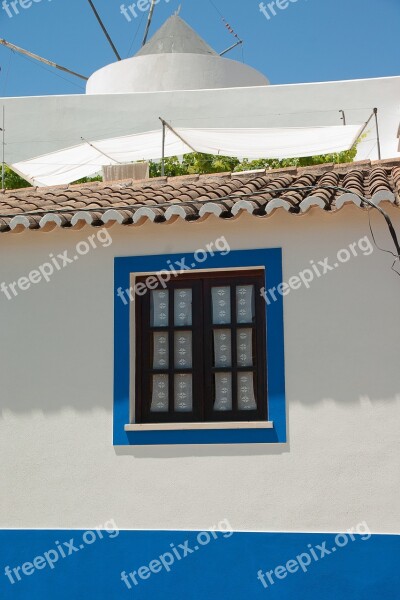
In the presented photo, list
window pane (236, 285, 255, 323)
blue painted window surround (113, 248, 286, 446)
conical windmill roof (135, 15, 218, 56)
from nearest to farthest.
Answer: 1. blue painted window surround (113, 248, 286, 446)
2. window pane (236, 285, 255, 323)
3. conical windmill roof (135, 15, 218, 56)

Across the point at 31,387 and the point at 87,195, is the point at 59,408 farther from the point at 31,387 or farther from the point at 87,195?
the point at 87,195

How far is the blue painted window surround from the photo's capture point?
31.8ft

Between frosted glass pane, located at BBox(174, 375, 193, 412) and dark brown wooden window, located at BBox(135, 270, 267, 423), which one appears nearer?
dark brown wooden window, located at BBox(135, 270, 267, 423)

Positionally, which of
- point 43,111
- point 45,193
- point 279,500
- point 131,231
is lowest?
point 279,500

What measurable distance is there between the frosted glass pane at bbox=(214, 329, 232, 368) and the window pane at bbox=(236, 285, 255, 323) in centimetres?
21

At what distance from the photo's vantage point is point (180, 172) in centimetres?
2370

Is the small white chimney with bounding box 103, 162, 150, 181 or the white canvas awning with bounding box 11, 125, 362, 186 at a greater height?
the white canvas awning with bounding box 11, 125, 362, 186

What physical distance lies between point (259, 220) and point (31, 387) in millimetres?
3067

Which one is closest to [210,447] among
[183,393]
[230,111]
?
[183,393]

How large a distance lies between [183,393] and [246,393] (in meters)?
0.68

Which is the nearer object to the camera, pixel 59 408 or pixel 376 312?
pixel 376 312

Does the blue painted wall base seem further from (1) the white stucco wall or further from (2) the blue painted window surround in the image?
(2) the blue painted window surround

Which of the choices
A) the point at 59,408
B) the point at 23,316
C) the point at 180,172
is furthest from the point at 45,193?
the point at 180,172

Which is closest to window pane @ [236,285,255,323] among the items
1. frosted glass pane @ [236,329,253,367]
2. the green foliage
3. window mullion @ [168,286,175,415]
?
frosted glass pane @ [236,329,253,367]
